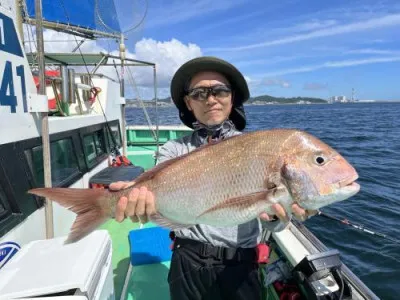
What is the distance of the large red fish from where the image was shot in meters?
1.99

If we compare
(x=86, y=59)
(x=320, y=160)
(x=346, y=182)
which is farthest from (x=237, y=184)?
(x=86, y=59)

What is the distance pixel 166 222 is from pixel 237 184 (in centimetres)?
54

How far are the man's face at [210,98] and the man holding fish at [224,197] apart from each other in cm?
47

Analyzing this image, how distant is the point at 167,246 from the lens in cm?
446

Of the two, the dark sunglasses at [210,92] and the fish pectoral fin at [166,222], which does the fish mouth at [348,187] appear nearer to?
the fish pectoral fin at [166,222]

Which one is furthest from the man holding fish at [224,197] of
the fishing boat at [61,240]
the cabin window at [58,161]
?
the cabin window at [58,161]

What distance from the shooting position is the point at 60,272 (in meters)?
2.13

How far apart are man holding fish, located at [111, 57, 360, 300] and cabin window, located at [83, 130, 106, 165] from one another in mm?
4495

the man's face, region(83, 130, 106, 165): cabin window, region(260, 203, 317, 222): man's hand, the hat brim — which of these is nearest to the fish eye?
region(260, 203, 317, 222): man's hand

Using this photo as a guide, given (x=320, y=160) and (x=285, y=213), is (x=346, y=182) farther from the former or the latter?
(x=285, y=213)

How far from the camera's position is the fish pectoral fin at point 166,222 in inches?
86.6

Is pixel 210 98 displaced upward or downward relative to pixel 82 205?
upward

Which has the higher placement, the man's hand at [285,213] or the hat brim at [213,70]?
the hat brim at [213,70]

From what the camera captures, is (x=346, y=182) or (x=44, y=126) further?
(x=44, y=126)
